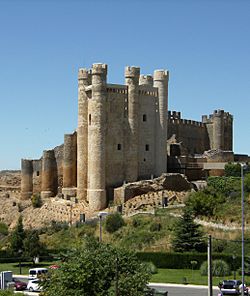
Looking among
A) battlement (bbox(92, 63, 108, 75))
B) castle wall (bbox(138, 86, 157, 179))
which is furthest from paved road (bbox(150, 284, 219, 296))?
battlement (bbox(92, 63, 108, 75))

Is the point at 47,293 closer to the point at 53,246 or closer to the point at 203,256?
the point at 203,256

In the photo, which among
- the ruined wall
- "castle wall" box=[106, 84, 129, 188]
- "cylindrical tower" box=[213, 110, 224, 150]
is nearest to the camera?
"castle wall" box=[106, 84, 129, 188]

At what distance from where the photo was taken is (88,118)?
6425 centimetres

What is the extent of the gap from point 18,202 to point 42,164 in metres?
5.88

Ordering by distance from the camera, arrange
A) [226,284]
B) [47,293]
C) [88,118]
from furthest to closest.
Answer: [88,118] < [226,284] < [47,293]

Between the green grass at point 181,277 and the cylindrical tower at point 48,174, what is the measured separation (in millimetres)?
28058

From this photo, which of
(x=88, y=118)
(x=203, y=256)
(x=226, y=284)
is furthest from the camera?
(x=88, y=118)

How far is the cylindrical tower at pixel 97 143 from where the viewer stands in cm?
6238

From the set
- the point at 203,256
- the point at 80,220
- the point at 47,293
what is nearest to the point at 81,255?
the point at 47,293

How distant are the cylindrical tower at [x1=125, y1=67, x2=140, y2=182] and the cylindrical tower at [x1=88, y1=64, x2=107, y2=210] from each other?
2.60 metres

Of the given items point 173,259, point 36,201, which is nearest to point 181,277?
point 173,259

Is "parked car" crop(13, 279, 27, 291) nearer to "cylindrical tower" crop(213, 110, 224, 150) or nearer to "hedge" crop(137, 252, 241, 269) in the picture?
"hedge" crop(137, 252, 241, 269)

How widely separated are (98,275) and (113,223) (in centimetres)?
2430

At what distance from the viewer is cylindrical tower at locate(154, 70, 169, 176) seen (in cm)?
6638
